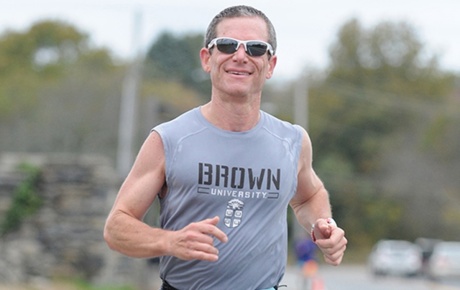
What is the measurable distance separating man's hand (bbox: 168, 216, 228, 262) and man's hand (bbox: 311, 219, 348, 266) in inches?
21.5

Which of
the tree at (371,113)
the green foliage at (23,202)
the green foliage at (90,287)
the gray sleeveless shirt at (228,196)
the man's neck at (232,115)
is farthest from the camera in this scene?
the tree at (371,113)

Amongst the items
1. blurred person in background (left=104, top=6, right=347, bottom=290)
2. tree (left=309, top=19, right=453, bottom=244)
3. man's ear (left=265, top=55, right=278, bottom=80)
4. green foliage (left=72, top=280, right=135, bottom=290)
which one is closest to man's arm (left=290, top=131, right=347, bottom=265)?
Result: blurred person in background (left=104, top=6, right=347, bottom=290)

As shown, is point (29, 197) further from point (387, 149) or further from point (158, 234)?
point (387, 149)

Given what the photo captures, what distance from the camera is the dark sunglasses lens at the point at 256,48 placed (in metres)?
4.71

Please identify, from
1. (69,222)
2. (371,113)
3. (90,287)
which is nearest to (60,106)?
(69,222)

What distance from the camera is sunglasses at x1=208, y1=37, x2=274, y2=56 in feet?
15.5

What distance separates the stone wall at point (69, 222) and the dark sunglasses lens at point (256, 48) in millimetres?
17593

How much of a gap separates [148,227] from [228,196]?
343 mm

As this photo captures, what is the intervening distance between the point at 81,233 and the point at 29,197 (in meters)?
1.17

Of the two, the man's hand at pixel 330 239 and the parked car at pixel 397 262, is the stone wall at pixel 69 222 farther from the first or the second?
the parked car at pixel 397 262

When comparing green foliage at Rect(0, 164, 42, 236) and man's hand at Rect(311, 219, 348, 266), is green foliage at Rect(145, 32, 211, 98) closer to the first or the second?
green foliage at Rect(0, 164, 42, 236)

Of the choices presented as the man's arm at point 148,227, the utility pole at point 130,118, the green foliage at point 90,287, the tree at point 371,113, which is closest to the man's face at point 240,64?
the man's arm at point 148,227

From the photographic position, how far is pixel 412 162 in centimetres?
6962

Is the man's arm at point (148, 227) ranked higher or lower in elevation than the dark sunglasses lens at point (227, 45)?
lower
